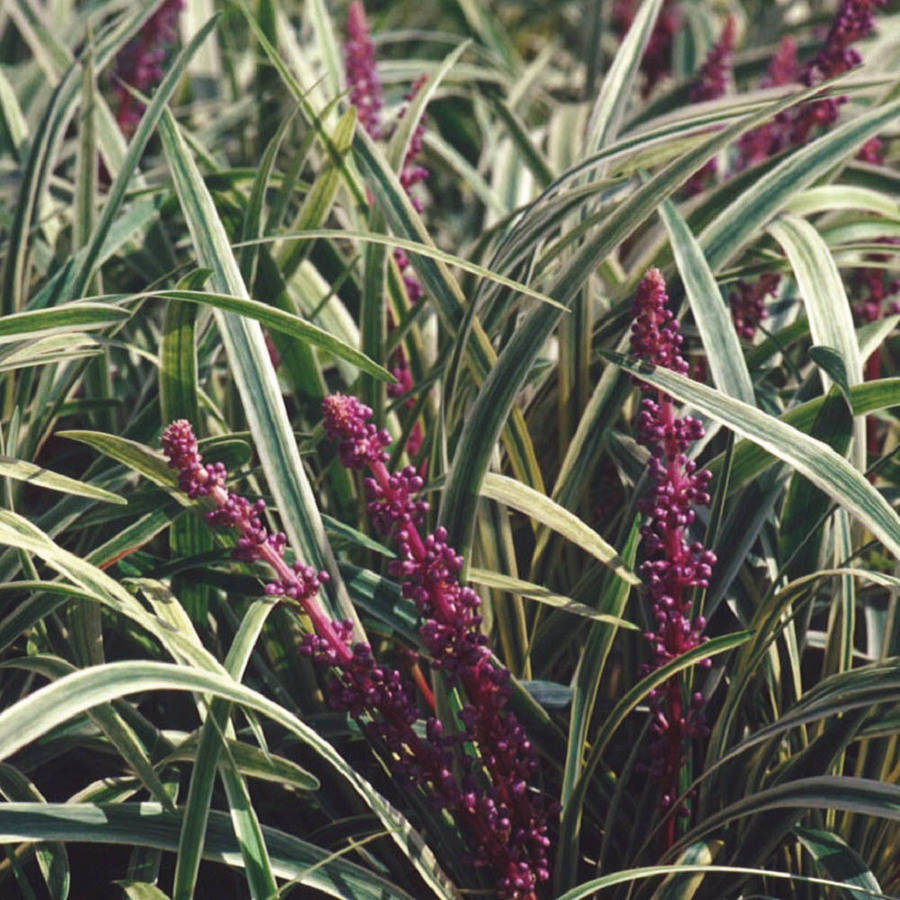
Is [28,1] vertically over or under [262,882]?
over

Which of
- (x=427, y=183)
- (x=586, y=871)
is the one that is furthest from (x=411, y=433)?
(x=427, y=183)

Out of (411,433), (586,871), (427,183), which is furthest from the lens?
(427,183)

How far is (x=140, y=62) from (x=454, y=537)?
178 cm

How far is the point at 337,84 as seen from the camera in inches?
105

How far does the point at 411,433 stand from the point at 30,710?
96 cm

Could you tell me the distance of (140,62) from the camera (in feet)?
9.64

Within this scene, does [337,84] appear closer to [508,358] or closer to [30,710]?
[508,358]

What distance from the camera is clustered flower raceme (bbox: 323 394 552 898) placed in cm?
140

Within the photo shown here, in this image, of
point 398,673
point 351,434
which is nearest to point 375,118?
point 351,434

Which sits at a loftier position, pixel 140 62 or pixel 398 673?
pixel 140 62

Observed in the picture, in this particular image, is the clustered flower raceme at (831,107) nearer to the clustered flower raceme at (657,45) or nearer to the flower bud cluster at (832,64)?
the flower bud cluster at (832,64)

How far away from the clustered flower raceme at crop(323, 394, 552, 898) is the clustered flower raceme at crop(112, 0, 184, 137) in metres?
1.64

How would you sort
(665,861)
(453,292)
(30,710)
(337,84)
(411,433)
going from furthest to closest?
(337,84), (411,433), (453,292), (665,861), (30,710)

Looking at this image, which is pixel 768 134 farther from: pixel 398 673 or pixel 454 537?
pixel 398 673
